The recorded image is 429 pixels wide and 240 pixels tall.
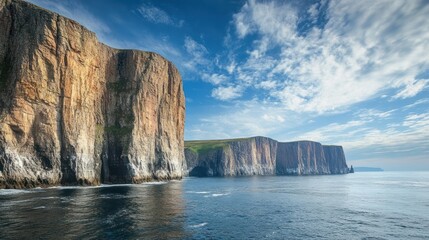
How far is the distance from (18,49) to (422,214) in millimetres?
88337

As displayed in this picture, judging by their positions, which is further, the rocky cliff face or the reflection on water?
the rocky cliff face

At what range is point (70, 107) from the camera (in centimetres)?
7688

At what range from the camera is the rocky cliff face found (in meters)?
64.4

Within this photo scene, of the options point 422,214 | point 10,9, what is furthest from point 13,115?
point 422,214

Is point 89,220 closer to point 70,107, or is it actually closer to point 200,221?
point 200,221

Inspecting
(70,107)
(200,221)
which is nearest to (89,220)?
(200,221)

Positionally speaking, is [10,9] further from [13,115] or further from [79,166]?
[79,166]

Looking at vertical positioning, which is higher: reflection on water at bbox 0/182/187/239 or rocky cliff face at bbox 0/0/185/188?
rocky cliff face at bbox 0/0/185/188

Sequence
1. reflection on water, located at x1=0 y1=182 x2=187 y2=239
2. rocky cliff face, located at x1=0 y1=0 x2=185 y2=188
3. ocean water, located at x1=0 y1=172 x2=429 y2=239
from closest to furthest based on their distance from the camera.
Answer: reflection on water, located at x1=0 y1=182 x2=187 y2=239
ocean water, located at x1=0 y1=172 x2=429 y2=239
rocky cliff face, located at x1=0 y1=0 x2=185 y2=188

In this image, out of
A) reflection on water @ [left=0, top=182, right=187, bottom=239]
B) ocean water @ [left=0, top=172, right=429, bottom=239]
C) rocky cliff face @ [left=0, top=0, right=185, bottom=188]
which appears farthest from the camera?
rocky cliff face @ [left=0, top=0, right=185, bottom=188]

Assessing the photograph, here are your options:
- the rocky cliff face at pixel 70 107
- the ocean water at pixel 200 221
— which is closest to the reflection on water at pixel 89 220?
the ocean water at pixel 200 221

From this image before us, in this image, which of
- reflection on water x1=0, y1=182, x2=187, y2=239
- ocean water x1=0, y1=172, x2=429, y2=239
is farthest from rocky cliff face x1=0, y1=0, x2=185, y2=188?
reflection on water x1=0, y1=182, x2=187, y2=239

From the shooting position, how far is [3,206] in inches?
1457

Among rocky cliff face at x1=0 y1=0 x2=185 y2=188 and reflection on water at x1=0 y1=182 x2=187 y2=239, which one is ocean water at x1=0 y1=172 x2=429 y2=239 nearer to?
reflection on water at x1=0 y1=182 x2=187 y2=239
